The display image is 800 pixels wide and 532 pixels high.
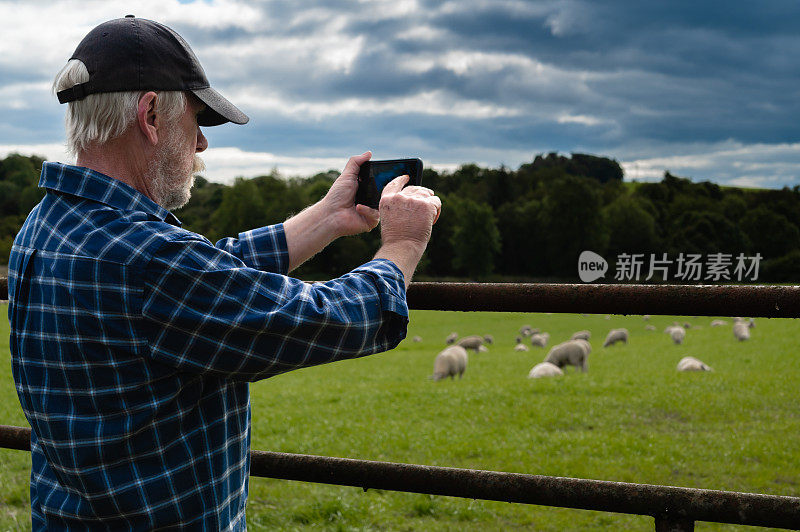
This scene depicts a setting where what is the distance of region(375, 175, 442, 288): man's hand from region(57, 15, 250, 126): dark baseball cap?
0.56m

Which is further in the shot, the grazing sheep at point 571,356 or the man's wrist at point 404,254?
the grazing sheep at point 571,356

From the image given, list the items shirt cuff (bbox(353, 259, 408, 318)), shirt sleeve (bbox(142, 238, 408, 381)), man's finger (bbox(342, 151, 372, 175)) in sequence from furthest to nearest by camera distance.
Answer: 1. man's finger (bbox(342, 151, 372, 175))
2. shirt cuff (bbox(353, 259, 408, 318))
3. shirt sleeve (bbox(142, 238, 408, 381))

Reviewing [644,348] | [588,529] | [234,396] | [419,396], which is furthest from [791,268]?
[234,396]

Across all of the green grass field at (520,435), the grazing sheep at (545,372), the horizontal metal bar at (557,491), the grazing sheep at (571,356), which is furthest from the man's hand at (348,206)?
the grazing sheep at (571,356)

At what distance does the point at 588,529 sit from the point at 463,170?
10588 centimetres

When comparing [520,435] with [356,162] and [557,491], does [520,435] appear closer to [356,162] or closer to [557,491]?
[557,491]

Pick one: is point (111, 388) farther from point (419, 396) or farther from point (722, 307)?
point (419, 396)

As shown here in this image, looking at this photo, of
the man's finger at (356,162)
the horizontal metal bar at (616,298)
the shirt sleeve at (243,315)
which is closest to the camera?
the shirt sleeve at (243,315)

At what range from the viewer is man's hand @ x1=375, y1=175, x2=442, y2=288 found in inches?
72.9

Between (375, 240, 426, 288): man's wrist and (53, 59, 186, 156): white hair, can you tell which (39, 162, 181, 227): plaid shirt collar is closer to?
(53, 59, 186, 156): white hair

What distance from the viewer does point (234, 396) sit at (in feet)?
6.03

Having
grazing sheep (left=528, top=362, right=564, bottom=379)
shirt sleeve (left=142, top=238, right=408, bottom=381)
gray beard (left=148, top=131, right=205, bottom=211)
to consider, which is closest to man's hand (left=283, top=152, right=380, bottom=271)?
gray beard (left=148, top=131, right=205, bottom=211)

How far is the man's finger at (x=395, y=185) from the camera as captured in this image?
6.53ft

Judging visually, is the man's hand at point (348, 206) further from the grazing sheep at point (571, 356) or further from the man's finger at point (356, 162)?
the grazing sheep at point (571, 356)
